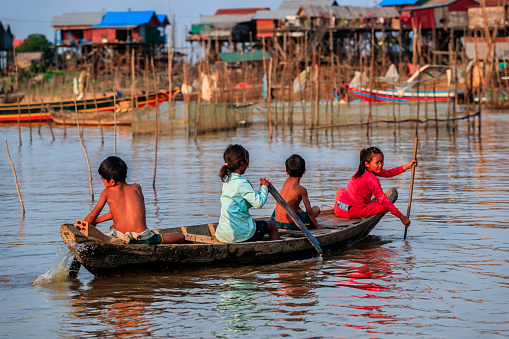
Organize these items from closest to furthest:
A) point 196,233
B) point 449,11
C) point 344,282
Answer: point 344,282 < point 196,233 < point 449,11

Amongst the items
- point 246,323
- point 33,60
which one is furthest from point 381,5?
point 246,323

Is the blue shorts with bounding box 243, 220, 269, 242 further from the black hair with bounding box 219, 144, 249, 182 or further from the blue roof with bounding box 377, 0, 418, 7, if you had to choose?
the blue roof with bounding box 377, 0, 418, 7

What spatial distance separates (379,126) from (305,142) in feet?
16.7

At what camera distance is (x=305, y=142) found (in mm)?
18062

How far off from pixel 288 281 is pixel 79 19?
154ft

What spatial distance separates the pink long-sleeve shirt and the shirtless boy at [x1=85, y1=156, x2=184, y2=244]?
2252 mm

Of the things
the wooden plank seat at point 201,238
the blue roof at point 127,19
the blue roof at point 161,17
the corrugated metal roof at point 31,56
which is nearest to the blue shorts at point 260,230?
the wooden plank seat at point 201,238

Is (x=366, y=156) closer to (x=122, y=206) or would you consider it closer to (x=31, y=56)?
(x=122, y=206)

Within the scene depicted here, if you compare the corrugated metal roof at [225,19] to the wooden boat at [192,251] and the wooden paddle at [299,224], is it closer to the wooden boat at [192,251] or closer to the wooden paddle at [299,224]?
the wooden boat at [192,251]

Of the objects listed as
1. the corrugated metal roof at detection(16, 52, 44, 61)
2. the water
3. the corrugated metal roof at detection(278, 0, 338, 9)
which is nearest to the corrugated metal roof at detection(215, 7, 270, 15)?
the corrugated metal roof at detection(278, 0, 338, 9)

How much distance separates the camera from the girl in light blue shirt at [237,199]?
557 centimetres

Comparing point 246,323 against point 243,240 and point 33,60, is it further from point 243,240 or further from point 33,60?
point 33,60

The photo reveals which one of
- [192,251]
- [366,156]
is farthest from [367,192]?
[192,251]

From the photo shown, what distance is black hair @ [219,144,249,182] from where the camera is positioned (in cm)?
555
